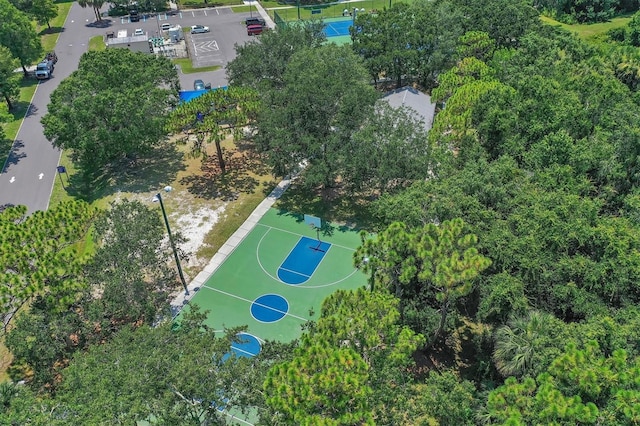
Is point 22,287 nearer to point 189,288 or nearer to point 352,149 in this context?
point 189,288

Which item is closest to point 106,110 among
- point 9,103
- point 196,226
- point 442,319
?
point 196,226

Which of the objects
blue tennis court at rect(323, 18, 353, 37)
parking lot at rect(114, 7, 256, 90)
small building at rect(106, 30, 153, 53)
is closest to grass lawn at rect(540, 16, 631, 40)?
blue tennis court at rect(323, 18, 353, 37)

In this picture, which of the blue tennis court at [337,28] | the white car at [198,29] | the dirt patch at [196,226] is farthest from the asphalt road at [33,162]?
the blue tennis court at [337,28]

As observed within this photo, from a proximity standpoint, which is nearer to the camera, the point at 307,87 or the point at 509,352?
the point at 509,352

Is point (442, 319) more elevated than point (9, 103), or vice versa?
point (9, 103)

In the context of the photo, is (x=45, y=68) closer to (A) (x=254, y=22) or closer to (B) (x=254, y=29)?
(B) (x=254, y=29)

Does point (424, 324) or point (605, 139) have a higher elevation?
point (605, 139)

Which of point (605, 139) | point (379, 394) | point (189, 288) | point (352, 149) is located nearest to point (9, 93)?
point (189, 288)

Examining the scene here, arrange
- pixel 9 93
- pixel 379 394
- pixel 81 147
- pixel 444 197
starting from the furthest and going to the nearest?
pixel 9 93
pixel 81 147
pixel 444 197
pixel 379 394
